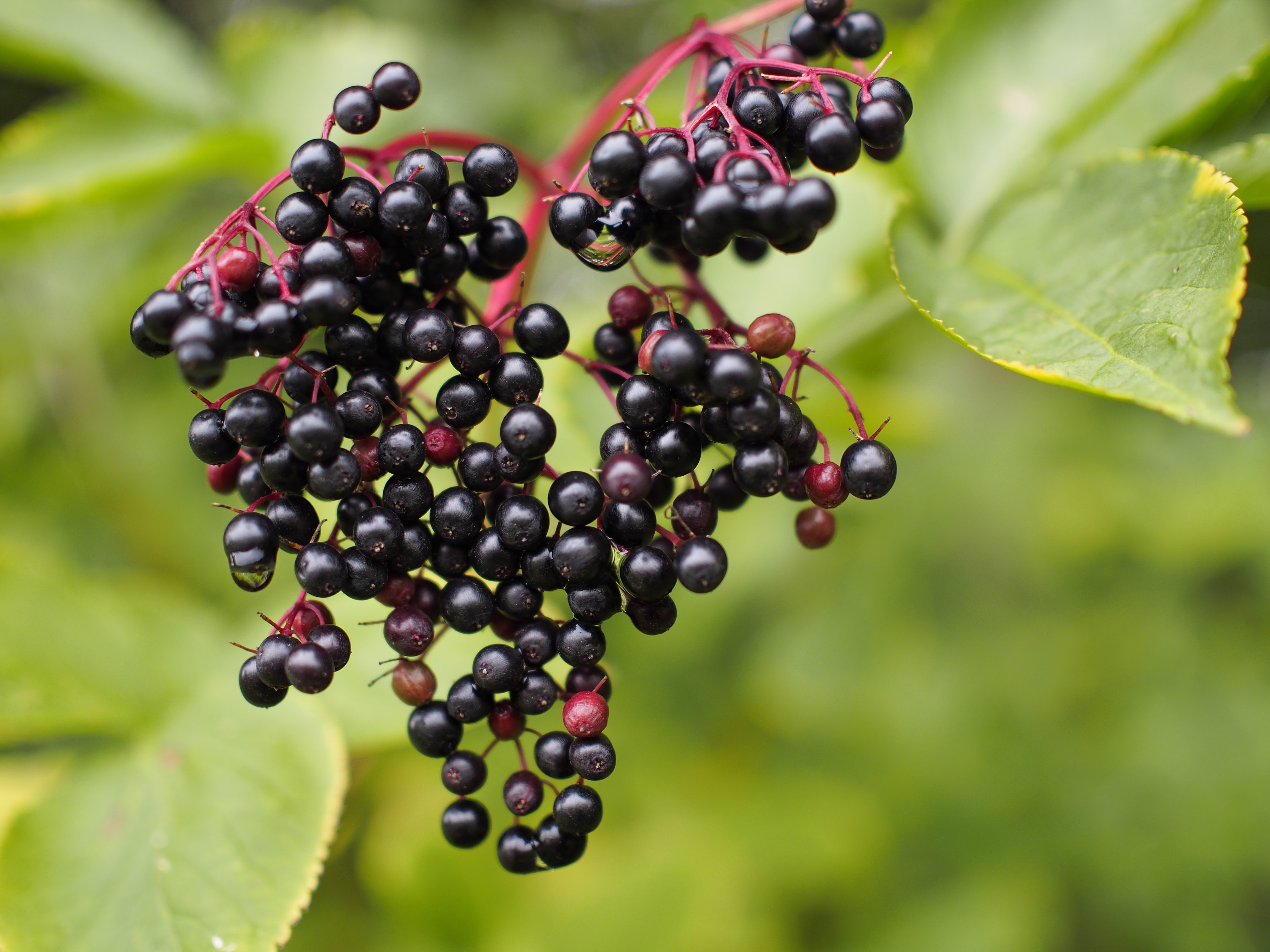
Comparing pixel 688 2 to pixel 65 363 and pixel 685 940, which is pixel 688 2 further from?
pixel 685 940

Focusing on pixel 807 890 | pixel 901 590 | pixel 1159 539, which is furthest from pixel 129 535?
pixel 1159 539

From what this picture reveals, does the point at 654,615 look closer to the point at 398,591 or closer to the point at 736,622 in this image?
the point at 398,591

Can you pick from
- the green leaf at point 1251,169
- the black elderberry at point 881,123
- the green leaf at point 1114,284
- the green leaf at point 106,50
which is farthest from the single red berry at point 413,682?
the green leaf at point 106,50

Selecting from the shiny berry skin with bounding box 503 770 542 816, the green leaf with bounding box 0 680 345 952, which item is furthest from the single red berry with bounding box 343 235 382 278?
the green leaf with bounding box 0 680 345 952

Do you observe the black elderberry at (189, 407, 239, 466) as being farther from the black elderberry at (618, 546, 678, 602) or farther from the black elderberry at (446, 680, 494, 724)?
the black elderberry at (618, 546, 678, 602)

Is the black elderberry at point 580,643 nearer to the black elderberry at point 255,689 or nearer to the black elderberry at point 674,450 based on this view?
the black elderberry at point 674,450
